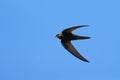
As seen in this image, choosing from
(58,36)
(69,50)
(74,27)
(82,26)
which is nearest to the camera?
(82,26)

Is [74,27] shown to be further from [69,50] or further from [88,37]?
[69,50]

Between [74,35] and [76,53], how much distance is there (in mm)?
774

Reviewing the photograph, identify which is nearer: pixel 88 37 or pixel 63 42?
Answer: pixel 88 37

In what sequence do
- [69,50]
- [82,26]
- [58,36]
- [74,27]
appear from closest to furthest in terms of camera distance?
[82,26] < [74,27] < [58,36] < [69,50]

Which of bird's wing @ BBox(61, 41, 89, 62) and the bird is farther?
bird's wing @ BBox(61, 41, 89, 62)

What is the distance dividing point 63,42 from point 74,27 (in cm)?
145

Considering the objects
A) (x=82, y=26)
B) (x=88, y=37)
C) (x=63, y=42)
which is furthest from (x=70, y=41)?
(x=82, y=26)

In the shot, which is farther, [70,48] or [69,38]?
[70,48]

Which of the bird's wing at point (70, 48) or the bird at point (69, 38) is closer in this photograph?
the bird at point (69, 38)

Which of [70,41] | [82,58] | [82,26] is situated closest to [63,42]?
[70,41]

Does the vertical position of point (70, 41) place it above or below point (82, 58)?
above

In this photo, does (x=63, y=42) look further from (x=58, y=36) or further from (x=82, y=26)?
(x=82, y=26)

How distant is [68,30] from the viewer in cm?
1172

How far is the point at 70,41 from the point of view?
41.4 ft
